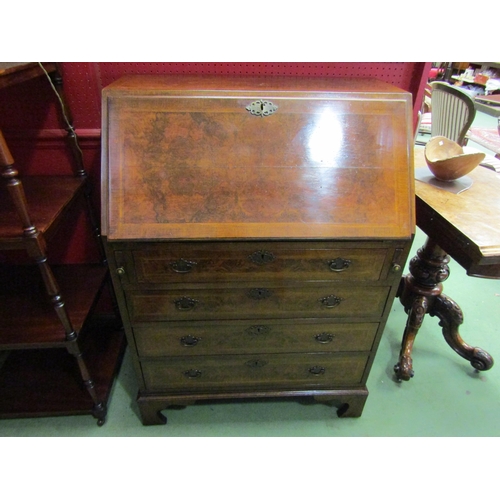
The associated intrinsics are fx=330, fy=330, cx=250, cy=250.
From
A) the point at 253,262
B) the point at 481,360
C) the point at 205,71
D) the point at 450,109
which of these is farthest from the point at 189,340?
the point at 450,109

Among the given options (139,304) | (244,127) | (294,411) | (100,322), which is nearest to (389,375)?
(294,411)

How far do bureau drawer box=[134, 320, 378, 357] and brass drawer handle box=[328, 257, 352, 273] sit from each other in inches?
10.7

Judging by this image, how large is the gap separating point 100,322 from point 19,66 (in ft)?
4.56

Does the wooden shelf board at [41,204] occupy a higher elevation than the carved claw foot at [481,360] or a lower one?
higher

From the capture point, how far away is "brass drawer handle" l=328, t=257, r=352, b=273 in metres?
1.12

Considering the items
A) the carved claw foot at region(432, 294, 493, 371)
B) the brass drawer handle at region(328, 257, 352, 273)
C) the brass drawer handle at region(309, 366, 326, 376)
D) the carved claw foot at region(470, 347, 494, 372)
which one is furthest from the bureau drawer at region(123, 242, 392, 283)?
the carved claw foot at region(470, 347, 494, 372)

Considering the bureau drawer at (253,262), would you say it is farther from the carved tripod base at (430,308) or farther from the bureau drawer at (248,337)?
the carved tripod base at (430,308)

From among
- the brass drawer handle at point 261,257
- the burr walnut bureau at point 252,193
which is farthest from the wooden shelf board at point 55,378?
the brass drawer handle at point 261,257

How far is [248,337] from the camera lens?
1.32 meters

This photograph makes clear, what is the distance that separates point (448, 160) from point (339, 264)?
2.09ft

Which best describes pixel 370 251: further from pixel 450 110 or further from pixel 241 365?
pixel 450 110

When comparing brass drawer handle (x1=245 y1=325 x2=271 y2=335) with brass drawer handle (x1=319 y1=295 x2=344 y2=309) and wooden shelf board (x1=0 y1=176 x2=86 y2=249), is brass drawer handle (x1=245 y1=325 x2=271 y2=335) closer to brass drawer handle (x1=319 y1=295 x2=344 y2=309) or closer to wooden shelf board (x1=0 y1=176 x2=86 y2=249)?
brass drawer handle (x1=319 y1=295 x2=344 y2=309)

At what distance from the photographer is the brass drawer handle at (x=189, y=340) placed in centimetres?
130

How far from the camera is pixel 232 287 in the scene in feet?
3.83
